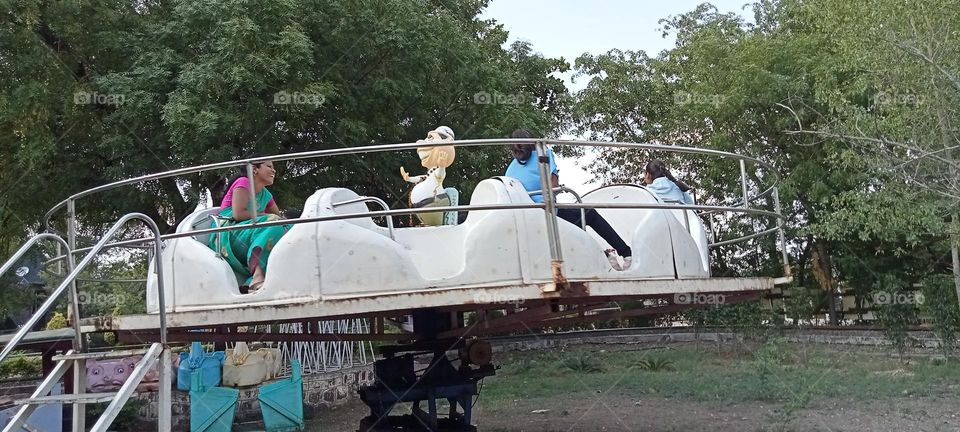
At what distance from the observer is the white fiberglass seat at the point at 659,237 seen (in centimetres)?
572

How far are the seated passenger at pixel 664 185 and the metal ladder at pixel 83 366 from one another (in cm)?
423

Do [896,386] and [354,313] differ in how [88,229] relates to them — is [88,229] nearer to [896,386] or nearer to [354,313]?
[354,313]

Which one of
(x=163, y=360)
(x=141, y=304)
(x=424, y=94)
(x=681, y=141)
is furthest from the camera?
(x=681, y=141)

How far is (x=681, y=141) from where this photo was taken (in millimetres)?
23219

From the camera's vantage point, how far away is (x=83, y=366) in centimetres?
432

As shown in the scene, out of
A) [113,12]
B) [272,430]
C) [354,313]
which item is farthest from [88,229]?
[354,313]

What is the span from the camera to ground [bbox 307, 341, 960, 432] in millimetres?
9336

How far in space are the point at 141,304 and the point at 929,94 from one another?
1424cm

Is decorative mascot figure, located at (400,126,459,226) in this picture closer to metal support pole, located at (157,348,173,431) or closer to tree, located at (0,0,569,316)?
metal support pole, located at (157,348,173,431)

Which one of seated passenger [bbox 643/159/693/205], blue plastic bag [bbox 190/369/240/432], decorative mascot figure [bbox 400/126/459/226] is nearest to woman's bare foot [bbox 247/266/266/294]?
decorative mascot figure [bbox 400/126/459/226]

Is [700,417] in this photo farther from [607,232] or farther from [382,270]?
[382,270]

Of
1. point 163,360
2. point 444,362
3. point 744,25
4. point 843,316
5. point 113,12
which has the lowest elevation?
point 843,316

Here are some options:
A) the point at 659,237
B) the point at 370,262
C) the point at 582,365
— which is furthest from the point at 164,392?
the point at 582,365

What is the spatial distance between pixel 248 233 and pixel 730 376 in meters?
10.3
